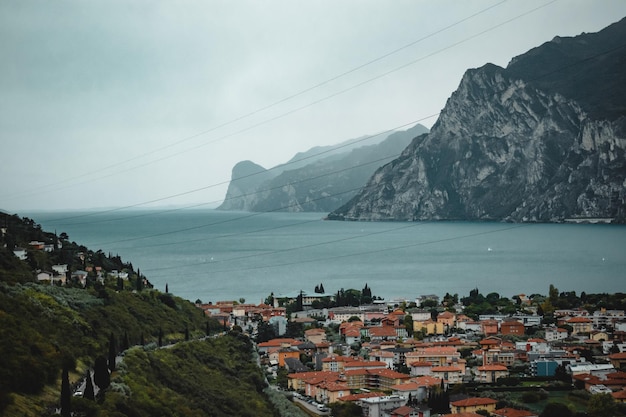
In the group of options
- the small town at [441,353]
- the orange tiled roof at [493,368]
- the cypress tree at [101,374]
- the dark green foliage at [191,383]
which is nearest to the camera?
the cypress tree at [101,374]

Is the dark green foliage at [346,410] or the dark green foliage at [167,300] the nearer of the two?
the dark green foliage at [346,410]

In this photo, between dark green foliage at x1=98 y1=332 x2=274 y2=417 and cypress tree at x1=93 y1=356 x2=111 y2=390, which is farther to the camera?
dark green foliage at x1=98 y1=332 x2=274 y2=417

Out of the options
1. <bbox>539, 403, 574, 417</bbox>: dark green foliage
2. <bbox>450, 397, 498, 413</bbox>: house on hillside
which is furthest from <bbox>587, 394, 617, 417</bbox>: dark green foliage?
<bbox>450, 397, 498, 413</bbox>: house on hillside

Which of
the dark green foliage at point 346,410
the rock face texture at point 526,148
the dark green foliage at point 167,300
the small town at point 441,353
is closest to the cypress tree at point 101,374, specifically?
the dark green foliage at point 346,410

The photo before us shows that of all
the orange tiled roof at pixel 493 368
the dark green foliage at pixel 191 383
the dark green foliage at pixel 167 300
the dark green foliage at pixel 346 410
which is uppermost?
the dark green foliage at pixel 167 300

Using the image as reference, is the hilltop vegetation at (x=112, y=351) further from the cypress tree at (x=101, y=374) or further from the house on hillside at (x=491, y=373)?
the house on hillside at (x=491, y=373)

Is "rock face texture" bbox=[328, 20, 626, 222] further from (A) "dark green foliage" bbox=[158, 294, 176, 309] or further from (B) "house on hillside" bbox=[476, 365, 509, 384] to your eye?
(A) "dark green foliage" bbox=[158, 294, 176, 309]

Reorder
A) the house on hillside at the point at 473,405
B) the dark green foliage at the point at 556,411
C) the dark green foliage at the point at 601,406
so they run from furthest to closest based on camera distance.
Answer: the house on hillside at the point at 473,405 → the dark green foliage at the point at 556,411 → the dark green foliage at the point at 601,406

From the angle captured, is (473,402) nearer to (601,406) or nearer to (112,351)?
(601,406)
